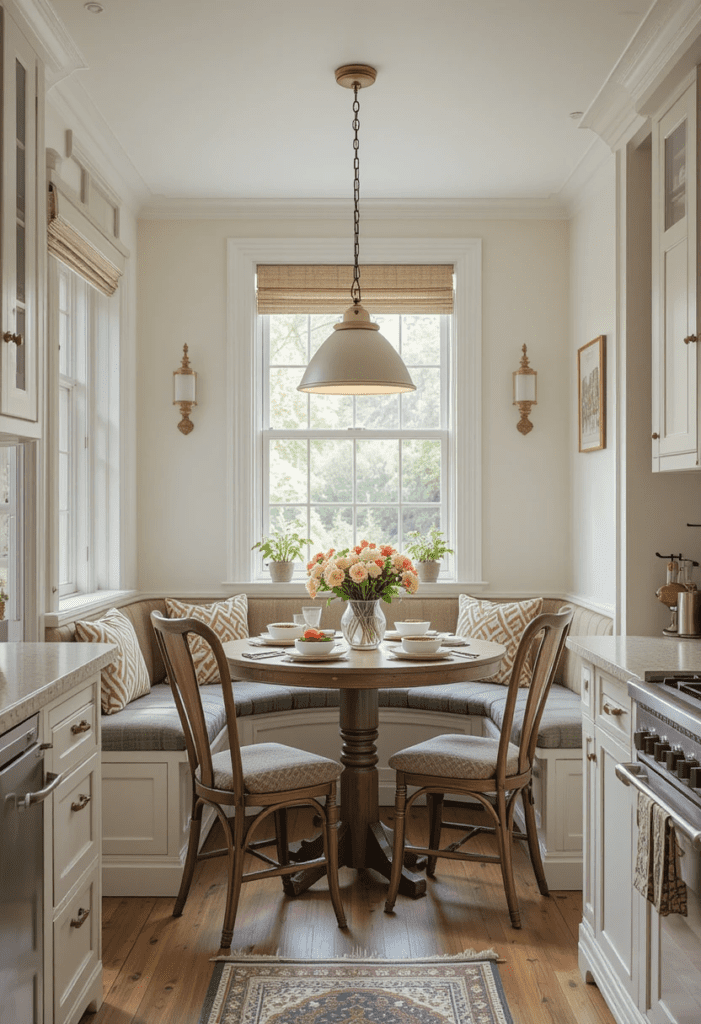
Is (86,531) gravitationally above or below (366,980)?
above

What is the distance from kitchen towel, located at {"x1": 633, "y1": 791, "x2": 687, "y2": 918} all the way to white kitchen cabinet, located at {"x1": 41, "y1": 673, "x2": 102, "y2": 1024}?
1.33 meters

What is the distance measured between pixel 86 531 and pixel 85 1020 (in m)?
2.39

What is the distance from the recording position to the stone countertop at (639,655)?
2.30 meters

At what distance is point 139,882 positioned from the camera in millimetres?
3338

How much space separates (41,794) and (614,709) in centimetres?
145

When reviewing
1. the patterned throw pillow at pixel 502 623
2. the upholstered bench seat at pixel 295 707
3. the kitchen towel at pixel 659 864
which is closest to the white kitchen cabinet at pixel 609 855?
the kitchen towel at pixel 659 864

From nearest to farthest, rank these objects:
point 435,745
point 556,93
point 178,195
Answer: point 435,745
point 556,93
point 178,195

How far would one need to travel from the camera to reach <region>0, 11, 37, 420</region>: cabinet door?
8.13ft

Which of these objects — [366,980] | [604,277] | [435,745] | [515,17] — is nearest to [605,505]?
[604,277]

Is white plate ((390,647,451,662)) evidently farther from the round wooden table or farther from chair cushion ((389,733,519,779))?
chair cushion ((389,733,519,779))

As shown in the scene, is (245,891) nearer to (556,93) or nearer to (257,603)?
(257,603)

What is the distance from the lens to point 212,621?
448 centimetres

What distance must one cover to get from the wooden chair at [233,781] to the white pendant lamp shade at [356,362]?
1040 millimetres

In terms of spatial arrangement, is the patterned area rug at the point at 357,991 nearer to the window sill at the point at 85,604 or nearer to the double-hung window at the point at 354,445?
the window sill at the point at 85,604
